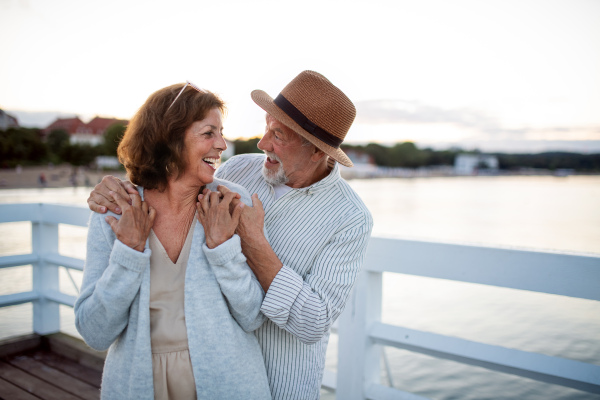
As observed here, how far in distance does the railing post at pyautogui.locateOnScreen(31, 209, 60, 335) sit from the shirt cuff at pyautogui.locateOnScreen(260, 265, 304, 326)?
7.51ft

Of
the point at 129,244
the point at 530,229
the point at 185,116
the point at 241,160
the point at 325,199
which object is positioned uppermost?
the point at 185,116

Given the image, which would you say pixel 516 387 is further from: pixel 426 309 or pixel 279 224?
pixel 279 224

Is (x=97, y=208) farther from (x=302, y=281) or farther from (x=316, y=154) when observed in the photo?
(x=316, y=154)

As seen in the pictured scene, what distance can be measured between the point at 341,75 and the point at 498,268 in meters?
1.04

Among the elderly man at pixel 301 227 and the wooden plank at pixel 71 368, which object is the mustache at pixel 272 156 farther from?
the wooden plank at pixel 71 368

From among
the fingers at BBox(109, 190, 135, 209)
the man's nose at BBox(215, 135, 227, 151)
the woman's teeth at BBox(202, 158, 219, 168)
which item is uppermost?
the man's nose at BBox(215, 135, 227, 151)

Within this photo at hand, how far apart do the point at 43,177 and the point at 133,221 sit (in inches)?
1782

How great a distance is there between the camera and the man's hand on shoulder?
139 cm

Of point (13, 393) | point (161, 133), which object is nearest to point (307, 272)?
point (161, 133)

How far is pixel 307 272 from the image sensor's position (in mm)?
1630

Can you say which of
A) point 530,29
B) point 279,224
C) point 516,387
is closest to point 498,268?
point 279,224

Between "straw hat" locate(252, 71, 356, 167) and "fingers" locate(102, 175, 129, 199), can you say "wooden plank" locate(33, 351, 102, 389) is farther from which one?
"straw hat" locate(252, 71, 356, 167)

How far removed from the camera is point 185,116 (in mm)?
1414

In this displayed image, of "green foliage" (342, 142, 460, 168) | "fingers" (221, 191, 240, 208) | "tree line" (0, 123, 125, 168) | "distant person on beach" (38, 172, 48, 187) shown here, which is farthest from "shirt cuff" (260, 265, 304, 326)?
"green foliage" (342, 142, 460, 168)
